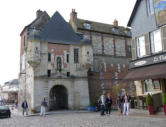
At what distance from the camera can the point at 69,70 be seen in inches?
1142

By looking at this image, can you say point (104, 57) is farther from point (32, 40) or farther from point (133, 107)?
point (133, 107)

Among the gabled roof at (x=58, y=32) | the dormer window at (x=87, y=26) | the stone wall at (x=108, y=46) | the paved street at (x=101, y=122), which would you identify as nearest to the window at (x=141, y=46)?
the paved street at (x=101, y=122)

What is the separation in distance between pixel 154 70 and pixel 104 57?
22.3 m

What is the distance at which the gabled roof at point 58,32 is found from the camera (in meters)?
28.9

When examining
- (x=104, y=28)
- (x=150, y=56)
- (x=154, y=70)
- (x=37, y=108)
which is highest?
(x=104, y=28)

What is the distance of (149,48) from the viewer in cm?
1798

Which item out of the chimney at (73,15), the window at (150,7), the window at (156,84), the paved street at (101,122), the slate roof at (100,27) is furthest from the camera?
the chimney at (73,15)

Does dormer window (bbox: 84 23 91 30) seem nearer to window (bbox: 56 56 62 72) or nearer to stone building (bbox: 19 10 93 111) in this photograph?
stone building (bbox: 19 10 93 111)

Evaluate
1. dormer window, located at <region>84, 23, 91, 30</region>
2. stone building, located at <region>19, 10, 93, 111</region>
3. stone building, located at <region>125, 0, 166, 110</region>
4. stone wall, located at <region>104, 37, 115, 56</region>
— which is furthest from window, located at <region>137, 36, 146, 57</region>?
dormer window, located at <region>84, 23, 91, 30</region>

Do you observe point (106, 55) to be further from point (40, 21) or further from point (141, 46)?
point (141, 46)

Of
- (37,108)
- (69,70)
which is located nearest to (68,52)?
(69,70)

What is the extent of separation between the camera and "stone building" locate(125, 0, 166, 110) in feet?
54.5

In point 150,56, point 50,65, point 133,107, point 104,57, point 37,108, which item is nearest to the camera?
point 150,56

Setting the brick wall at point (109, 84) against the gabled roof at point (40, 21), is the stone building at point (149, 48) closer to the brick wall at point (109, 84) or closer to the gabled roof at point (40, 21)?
the brick wall at point (109, 84)
